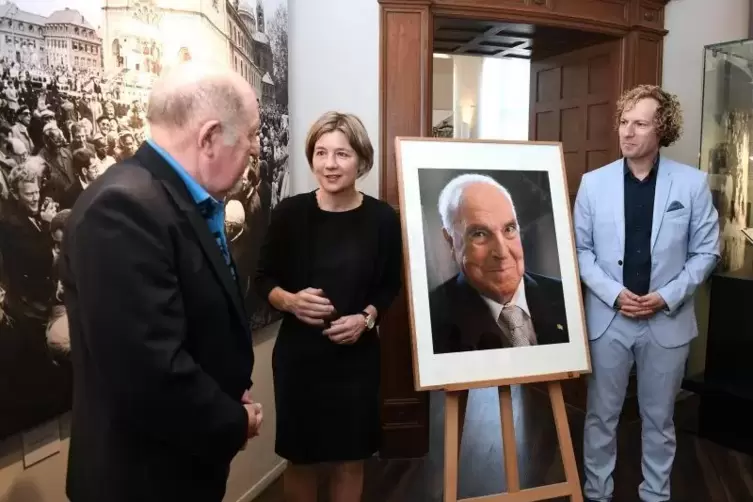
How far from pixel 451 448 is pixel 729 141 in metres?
2.81

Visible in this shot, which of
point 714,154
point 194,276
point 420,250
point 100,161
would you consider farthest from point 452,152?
point 714,154

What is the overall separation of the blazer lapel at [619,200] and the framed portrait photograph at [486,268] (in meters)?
0.25

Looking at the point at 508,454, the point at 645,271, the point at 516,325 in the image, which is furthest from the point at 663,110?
the point at 508,454

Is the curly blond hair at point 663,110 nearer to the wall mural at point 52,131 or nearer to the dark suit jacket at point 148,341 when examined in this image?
the wall mural at point 52,131

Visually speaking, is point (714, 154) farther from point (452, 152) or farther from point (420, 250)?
point (420, 250)

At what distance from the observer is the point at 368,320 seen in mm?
1868

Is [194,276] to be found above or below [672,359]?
above

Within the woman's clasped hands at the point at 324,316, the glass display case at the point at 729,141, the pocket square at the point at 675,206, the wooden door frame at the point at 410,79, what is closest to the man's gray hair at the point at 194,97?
the woman's clasped hands at the point at 324,316

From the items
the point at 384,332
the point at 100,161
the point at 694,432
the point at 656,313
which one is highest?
the point at 100,161

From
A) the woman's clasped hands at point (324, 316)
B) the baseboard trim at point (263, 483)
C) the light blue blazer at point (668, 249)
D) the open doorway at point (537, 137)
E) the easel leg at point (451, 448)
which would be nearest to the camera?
the woman's clasped hands at point (324, 316)

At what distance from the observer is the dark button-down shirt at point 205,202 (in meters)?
1.09

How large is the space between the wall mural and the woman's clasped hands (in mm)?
640

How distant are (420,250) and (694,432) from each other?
2289mm

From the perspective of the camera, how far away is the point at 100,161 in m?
1.59
